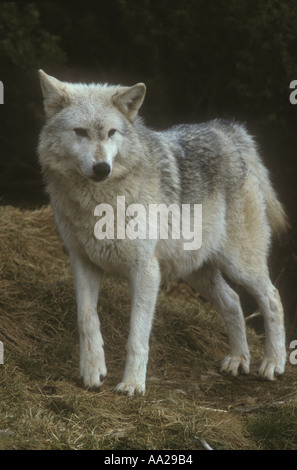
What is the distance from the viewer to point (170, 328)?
6.35 metres

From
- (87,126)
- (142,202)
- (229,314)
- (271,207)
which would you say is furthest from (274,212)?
(87,126)

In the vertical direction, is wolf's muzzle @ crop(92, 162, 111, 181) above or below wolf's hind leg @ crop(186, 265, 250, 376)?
above

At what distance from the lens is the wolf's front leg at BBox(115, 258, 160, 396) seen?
4789 millimetres

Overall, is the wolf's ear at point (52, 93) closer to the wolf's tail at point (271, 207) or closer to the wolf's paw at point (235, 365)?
the wolf's tail at point (271, 207)

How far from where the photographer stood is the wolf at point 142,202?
4777mm

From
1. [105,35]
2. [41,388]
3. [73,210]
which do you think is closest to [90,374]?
[41,388]

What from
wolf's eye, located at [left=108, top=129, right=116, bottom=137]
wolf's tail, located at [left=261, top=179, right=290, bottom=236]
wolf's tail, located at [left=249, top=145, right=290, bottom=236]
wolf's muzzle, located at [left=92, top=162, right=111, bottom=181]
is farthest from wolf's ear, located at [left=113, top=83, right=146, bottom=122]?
wolf's tail, located at [left=261, top=179, right=290, bottom=236]

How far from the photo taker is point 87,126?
4633 millimetres

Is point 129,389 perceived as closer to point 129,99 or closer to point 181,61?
point 129,99

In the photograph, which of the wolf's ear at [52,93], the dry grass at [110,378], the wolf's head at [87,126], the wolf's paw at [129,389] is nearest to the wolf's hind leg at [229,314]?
the dry grass at [110,378]

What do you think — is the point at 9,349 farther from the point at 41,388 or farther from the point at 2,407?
the point at 2,407

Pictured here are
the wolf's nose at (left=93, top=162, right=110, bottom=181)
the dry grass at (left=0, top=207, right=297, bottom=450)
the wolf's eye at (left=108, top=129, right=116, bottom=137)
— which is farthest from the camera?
the wolf's eye at (left=108, top=129, right=116, bottom=137)

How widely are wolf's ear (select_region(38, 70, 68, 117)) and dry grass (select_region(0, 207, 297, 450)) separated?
5.87ft

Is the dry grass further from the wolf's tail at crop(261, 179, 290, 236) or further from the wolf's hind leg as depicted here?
the wolf's tail at crop(261, 179, 290, 236)
